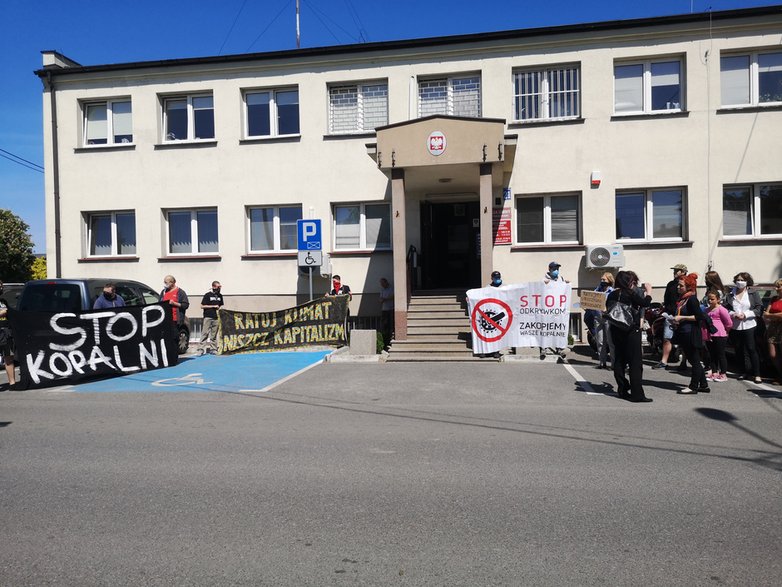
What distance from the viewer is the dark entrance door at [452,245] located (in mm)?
16873

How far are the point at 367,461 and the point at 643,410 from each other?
4.17 metres

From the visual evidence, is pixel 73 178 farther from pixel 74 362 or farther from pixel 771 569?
pixel 771 569

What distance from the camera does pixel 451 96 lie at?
16219 millimetres

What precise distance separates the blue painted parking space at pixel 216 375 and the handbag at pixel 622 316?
551 centimetres

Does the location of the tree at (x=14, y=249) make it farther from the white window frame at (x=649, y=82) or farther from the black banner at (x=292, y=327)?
the white window frame at (x=649, y=82)

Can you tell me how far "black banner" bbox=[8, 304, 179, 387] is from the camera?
412 inches

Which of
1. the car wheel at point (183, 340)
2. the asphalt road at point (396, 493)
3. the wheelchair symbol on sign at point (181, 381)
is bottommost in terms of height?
the asphalt road at point (396, 493)

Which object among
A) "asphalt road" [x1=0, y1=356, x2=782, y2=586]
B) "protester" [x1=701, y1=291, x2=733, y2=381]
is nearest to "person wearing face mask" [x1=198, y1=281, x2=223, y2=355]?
"asphalt road" [x1=0, y1=356, x2=782, y2=586]

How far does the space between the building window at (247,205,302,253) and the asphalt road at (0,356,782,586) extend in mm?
8956

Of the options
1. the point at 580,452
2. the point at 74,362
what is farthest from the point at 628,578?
the point at 74,362

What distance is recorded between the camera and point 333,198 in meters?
16.5

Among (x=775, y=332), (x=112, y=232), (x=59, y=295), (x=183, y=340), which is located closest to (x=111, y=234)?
(x=112, y=232)

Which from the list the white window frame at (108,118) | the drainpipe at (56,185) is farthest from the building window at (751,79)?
the drainpipe at (56,185)

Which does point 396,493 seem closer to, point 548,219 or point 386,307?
point 386,307
